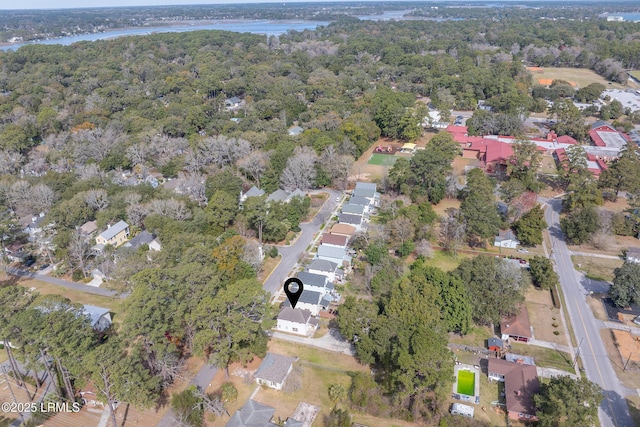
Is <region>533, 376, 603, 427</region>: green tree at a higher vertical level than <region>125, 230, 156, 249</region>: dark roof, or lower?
higher

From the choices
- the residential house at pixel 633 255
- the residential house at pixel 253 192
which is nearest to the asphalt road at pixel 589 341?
the residential house at pixel 633 255

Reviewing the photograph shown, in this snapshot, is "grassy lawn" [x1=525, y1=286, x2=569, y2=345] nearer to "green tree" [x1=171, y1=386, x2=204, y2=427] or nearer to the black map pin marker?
the black map pin marker

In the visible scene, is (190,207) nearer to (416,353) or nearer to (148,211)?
(148,211)

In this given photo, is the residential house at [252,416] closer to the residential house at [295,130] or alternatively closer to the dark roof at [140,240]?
the dark roof at [140,240]

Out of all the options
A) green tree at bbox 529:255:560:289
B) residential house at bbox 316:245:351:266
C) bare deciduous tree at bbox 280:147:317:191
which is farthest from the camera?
bare deciduous tree at bbox 280:147:317:191

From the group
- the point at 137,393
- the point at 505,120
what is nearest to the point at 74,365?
the point at 137,393

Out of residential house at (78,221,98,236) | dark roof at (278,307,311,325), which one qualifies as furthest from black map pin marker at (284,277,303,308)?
residential house at (78,221,98,236)
